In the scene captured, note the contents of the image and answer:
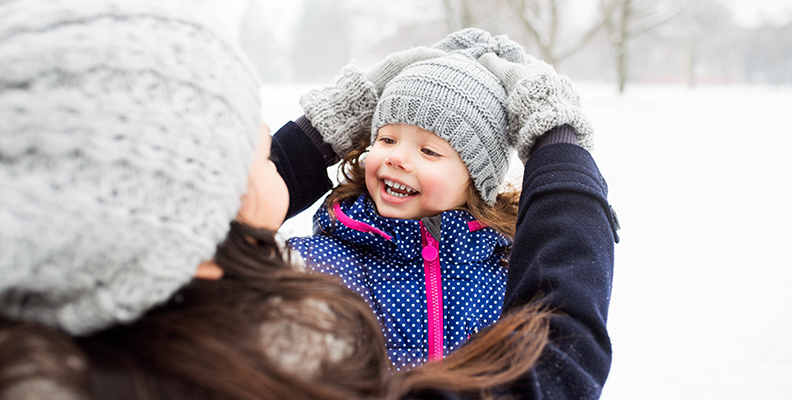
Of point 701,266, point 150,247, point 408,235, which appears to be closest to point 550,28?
point 701,266

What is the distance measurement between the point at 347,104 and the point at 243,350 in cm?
127

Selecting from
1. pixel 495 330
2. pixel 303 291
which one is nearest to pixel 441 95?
pixel 495 330

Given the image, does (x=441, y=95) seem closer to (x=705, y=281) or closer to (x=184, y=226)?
(x=184, y=226)

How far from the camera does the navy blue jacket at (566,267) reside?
92cm

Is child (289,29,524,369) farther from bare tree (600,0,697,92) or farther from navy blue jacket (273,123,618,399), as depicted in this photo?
bare tree (600,0,697,92)

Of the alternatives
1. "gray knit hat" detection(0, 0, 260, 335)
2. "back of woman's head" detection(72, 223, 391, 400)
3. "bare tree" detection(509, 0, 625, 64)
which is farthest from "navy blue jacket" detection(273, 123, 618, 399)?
"bare tree" detection(509, 0, 625, 64)

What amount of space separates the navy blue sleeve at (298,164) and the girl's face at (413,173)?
0.85 feet

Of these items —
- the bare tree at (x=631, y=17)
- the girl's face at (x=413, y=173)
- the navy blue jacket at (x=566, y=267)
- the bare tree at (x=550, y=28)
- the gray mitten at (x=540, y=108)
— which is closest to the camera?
the navy blue jacket at (x=566, y=267)

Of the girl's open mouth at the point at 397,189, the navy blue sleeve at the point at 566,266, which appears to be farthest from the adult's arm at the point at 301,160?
the navy blue sleeve at the point at 566,266

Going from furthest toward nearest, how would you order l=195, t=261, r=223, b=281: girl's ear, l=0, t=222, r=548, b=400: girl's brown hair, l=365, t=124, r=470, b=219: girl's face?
l=365, t=124, r=470, b=219: girl's face → l=195, t=261, r=223, b=281: girl's ear → l=0, t=222, r=548, b=400: girl's brown hair

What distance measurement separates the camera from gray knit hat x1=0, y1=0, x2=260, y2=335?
24.0 inches

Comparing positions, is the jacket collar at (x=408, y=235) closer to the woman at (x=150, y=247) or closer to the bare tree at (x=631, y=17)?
the woman at (x=150, y=247)

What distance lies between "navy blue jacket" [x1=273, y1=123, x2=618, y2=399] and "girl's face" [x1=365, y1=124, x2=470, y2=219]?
0.29 m

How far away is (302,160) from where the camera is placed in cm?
181
